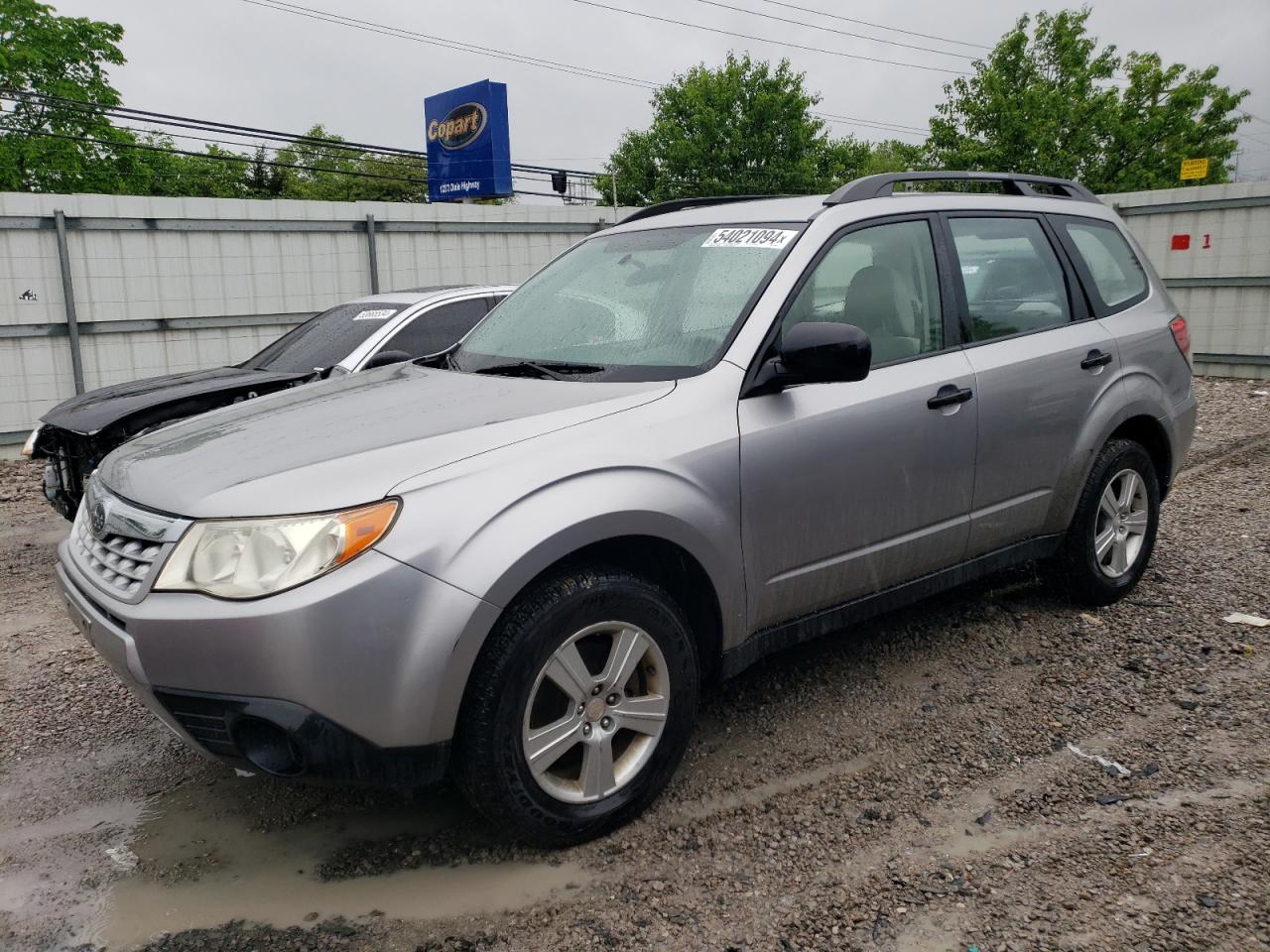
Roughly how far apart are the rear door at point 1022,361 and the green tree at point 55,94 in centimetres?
3547

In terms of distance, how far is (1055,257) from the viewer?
443cm

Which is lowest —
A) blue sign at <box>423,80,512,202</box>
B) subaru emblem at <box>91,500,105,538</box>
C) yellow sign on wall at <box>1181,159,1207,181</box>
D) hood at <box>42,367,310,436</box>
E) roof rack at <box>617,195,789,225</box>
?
subaru emblem at <box>91,500,105,538</box>

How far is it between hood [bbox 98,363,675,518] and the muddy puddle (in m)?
1.05

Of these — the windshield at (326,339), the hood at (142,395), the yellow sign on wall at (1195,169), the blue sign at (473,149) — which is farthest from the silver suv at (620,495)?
the blue sign at (473,149)

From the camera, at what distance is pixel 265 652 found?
2379 mm

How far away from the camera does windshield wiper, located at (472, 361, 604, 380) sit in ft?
11.0

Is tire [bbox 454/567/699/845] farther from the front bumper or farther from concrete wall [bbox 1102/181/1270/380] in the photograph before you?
concrete wall [bbox 1102/181/1270/380]

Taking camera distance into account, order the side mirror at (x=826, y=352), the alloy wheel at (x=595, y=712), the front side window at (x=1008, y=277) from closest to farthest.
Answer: the alloy wheel at (x=595, y=712)
the side mirror at (x=826, y=352)
the front side window at (x=1008, y=277)

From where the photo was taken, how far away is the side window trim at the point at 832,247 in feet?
10.6

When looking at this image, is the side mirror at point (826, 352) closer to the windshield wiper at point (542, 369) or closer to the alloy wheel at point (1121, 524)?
the windshield wiper at point (542, 369)

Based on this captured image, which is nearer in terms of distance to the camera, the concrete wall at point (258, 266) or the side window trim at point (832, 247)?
the side window trim at point (832, 247)

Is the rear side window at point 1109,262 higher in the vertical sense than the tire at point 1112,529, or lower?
higher

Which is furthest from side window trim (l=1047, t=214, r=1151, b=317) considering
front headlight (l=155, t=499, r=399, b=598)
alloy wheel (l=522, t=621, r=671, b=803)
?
front headlight (l=155, t=499, r=399, b=598)

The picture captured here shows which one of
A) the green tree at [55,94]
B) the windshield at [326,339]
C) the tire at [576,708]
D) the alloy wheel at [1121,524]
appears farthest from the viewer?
the green tree at [55,94]
